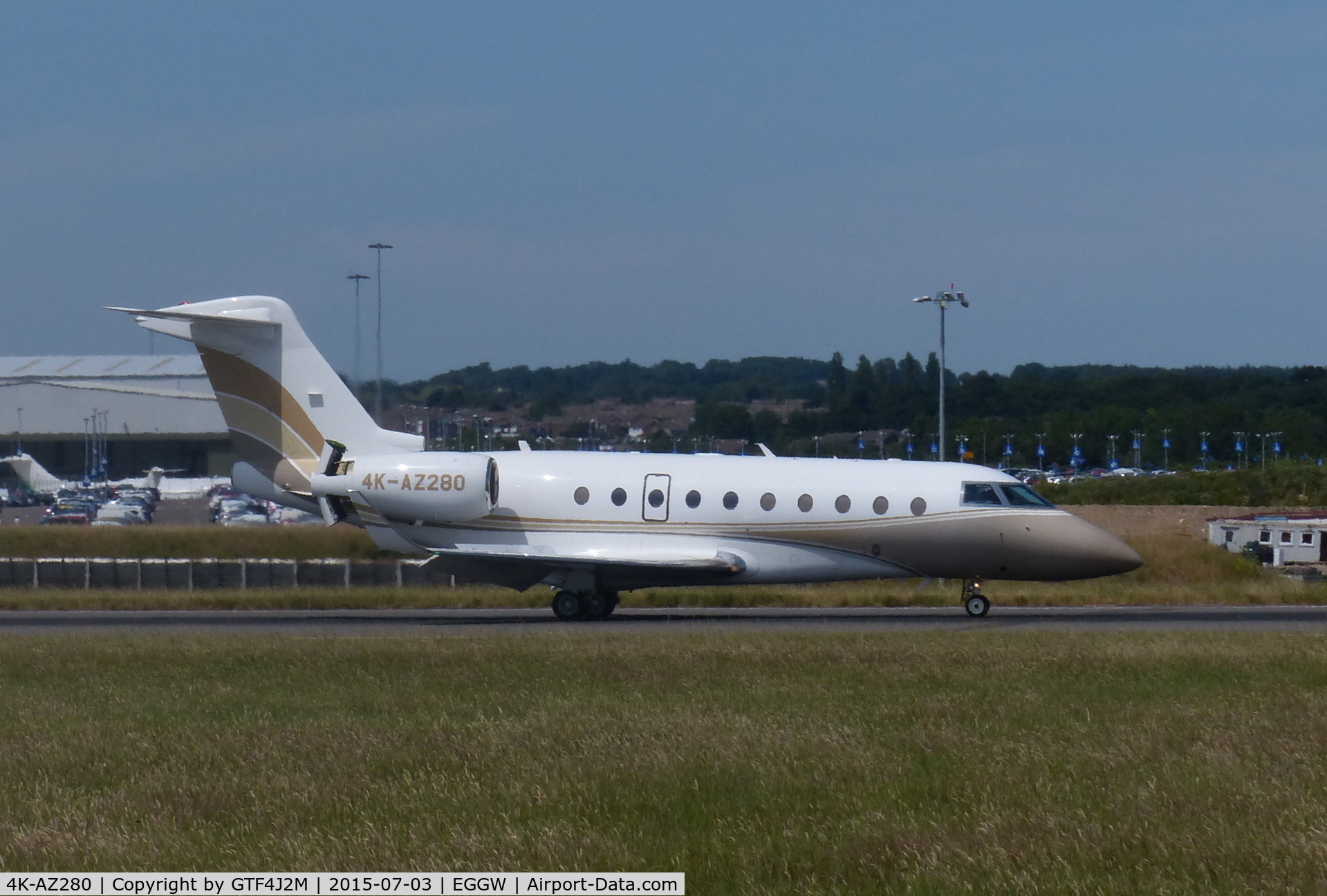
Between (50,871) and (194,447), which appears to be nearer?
(50,871)

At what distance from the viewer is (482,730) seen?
12.1 metres

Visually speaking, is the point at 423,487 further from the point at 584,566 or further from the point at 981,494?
the point at 981,494

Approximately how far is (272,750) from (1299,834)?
7193 mm

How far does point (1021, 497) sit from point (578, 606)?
7.72m

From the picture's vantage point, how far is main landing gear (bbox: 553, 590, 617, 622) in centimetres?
2519

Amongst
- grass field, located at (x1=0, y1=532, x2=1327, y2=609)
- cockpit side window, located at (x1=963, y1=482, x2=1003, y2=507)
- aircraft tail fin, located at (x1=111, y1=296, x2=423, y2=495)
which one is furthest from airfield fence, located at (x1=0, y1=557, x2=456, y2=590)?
A: cockpit side window, located at (x1=963, y1=482, x2=1003, y2=507)

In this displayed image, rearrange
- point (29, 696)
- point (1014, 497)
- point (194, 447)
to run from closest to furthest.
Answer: point (29, 696) < point (1014, 497) < point (194, 447)

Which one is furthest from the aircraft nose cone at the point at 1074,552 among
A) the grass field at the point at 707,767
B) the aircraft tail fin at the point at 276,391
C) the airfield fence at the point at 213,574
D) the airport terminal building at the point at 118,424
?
the airport terminal building at the point at 118,424

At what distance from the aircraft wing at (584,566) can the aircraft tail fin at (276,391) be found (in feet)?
9.53

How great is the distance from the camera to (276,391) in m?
26.2

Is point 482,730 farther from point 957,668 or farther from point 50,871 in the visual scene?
point 957,668

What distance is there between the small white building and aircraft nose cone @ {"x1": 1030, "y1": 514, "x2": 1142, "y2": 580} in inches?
652

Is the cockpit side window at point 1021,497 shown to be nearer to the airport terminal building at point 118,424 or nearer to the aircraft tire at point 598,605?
the aircraft tire at point 598,605

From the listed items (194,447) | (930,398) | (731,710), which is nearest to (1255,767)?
(731,710)
